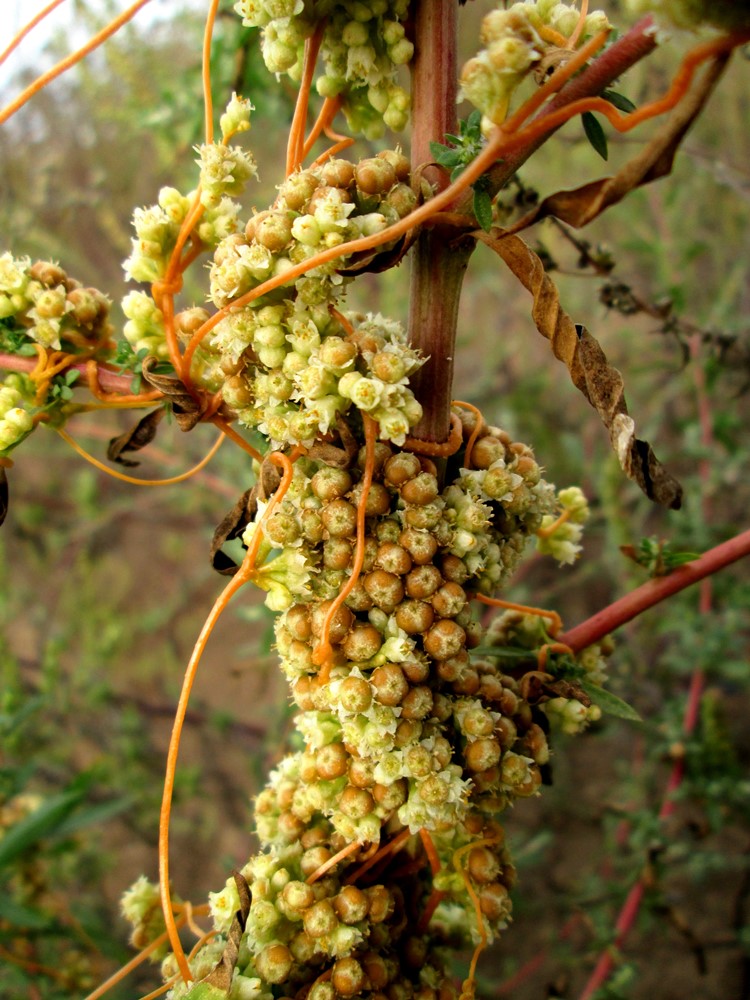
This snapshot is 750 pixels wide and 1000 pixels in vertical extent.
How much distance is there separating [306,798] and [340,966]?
7.7 inches

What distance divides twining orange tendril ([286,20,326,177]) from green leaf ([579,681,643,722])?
2.54ft

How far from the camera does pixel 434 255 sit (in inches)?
36.5

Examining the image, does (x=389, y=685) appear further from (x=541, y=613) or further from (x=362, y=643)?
(x=541, y=613)

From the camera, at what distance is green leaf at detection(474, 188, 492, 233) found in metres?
0.83

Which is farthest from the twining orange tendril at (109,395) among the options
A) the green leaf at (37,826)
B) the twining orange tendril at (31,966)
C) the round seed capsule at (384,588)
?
the twining orange tendril at (31,966)

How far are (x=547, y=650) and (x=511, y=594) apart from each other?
142cm

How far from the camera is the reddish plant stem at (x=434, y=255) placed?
0.92m

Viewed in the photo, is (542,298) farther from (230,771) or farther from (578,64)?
(230,771)

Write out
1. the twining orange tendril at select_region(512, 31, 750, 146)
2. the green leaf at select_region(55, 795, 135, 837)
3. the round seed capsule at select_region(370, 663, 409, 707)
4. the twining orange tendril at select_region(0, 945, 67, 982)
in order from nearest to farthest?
1. the twining orange tendril at select_region(512, 31, 750, 146)
2. the round seed capsule at select_region(370, 663, 409, 707)
3. the twining orange tendril at select_region(0, 945, 67, 982)
4. the green leaf at select_region(55, 795, 135, 837)

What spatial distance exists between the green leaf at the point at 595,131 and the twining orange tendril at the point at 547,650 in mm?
623

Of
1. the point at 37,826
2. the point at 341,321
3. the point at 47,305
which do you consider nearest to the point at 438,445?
the point at 341,321

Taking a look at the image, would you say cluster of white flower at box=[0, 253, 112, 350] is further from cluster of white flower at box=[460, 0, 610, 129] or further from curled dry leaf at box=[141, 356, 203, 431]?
cluster of white flower at box=[460, 0, 610, 129]

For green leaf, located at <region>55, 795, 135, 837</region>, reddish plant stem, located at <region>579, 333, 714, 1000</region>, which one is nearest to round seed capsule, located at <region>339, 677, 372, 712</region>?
reddish plant stem, located at <region>579, 333, 714, 1000</region>

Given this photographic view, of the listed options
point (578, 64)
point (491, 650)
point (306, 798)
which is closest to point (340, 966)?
point (306, 798)
